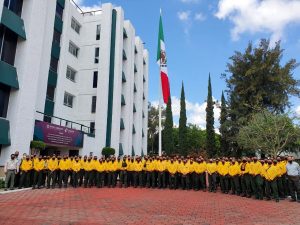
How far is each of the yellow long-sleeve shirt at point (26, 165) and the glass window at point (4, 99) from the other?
154 inches

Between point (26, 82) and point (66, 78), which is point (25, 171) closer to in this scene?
point (26, 82)

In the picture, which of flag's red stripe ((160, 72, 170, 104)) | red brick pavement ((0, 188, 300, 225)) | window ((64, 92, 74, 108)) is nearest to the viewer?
red brick pavement ((0, 188, 300, 225))

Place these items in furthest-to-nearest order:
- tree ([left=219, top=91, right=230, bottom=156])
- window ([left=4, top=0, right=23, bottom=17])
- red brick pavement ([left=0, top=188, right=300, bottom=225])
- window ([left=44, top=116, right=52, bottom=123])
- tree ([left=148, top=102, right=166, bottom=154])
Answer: tree ([left=148, top=102, right=166, bottom=154]) → tree ([left=219, top=91, right=230, bottom=156]) → window ([left=44, top=116, right=52, bottom=123]) → window ([left=4, top=0, right=23, bottom=17]) → red brick pavement ([left=0, top=188, right=300, bottom=225])

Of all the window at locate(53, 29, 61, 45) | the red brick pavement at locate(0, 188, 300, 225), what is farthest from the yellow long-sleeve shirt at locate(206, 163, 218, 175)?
the window at locate(53, 29, 61, 45)

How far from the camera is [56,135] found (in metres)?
21.3

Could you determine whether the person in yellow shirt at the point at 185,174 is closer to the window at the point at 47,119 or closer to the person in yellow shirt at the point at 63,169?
the person in yellow shirt at the point at 63,169

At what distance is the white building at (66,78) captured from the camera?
58.9ft

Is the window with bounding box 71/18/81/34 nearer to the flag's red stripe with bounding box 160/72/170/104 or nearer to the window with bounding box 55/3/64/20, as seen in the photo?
the window with bounding box 55/3/64/20

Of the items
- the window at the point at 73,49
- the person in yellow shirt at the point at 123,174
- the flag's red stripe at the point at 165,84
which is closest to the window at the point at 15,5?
the window at the point at 73,49

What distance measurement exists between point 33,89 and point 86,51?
42.3ft

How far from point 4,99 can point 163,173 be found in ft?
33.6

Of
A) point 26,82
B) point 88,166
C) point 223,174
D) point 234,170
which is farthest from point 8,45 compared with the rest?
point 234,170

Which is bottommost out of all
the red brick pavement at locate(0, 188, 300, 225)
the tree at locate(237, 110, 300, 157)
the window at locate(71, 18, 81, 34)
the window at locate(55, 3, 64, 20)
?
the red brick pavement at locate(0, 188, 300, 225)

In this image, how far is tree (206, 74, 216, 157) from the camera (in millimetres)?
42500
